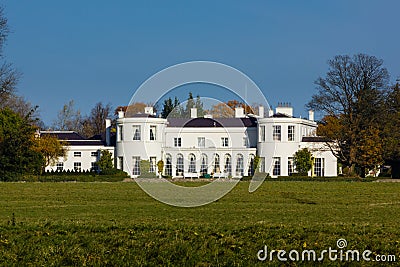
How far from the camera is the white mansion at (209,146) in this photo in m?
67.4

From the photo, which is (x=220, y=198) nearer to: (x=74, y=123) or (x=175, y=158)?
(x=175, y=158)

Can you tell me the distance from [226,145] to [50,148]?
56.8 ft

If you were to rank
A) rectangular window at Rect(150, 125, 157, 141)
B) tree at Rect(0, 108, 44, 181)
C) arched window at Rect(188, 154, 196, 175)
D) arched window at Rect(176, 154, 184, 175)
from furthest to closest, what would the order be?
1. arched window at Rect(188, 154, 196, 175)
2. rectangular window at Rect(150, 125, 157, 141)
3. arched window at Rect(176, 154, 184, 175)
4. tree at Rect(0, 108, 44, 181)

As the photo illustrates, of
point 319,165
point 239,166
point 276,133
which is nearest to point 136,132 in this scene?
point 239,166

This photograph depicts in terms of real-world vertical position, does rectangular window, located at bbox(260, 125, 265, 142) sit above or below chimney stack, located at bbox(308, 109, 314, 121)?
below

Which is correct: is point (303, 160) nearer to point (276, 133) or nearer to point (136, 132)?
point (276, 133)

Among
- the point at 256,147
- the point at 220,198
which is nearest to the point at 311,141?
A: the point at 256,147

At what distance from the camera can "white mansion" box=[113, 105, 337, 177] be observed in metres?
67.3

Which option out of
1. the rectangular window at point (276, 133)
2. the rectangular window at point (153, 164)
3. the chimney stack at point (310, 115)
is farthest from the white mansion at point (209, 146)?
the chimney stack at point (310, 115)

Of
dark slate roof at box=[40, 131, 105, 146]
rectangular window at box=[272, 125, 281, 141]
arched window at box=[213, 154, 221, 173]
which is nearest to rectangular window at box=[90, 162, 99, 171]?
dark slate roof at box=[40, 131, 105, 146]

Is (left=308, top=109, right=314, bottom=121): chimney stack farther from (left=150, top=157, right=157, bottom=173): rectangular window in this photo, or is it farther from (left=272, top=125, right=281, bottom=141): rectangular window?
(left=150, top=157, right=157, bottom=173): rectangular window

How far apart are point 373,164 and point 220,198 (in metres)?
34.1

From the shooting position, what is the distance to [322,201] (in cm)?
2812

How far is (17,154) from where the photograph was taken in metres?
51.8
